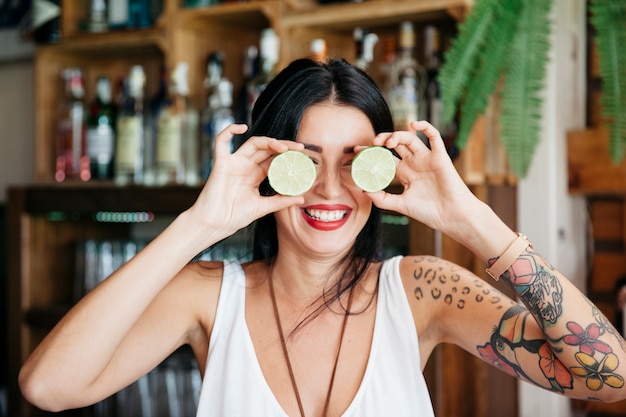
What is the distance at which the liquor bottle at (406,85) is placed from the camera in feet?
7.07

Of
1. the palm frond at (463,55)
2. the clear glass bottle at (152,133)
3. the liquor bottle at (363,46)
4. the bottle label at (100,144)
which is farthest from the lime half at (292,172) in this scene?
the bottle label at (100,144)

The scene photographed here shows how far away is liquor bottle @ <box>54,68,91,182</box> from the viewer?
2.79 meters

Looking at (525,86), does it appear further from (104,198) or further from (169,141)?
(104,198)

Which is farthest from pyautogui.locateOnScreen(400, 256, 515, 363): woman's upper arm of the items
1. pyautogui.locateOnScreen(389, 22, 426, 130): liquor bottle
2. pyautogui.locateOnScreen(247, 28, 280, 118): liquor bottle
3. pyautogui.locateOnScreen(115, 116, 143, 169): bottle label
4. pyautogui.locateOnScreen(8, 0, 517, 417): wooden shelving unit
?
pyautogui.locateOnScreen(115, 116, 143, 169): bottle label

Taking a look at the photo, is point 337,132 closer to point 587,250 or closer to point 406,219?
point 406,219

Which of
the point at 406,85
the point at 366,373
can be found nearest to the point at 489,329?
the point at 366,373

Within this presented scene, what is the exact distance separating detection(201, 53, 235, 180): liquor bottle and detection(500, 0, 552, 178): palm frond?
96 centimetres

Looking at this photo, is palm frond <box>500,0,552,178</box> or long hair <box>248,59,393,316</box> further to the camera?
palm frond <box>500,0,552,178</box>

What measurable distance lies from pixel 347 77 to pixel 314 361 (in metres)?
0.55

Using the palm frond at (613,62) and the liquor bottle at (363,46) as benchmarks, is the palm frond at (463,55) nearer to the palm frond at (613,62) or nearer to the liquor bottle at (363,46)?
the palm frond at (613,62)

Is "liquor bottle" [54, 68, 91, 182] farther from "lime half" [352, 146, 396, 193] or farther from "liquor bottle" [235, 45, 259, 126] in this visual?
"lime half" [352, 146, 396, 193]

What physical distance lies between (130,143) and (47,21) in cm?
64

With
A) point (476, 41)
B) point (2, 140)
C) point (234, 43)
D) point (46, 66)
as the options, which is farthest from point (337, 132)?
point (2, 140)

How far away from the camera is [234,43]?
9.05 ft
